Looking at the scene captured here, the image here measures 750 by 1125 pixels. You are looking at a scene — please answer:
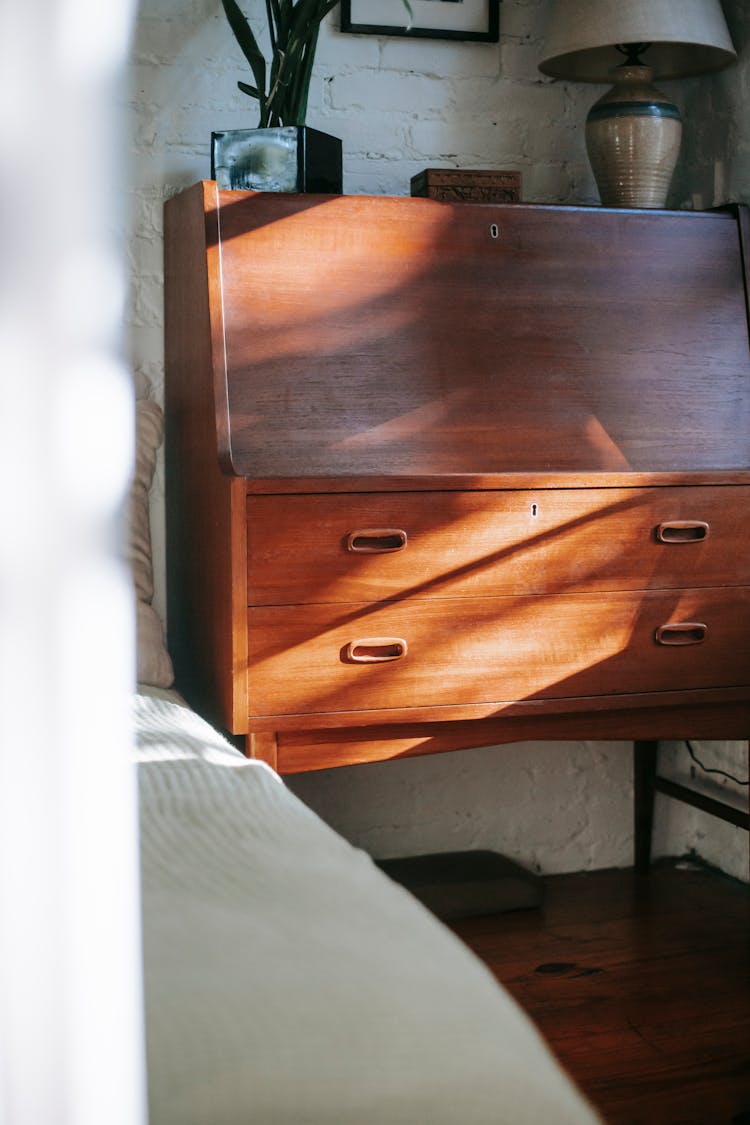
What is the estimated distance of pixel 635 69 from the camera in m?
2.28

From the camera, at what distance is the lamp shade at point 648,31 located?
2.12 metres

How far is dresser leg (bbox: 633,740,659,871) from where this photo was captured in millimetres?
2529

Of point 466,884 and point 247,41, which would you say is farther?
point 466,884

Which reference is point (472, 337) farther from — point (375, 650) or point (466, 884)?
point (466, 884)

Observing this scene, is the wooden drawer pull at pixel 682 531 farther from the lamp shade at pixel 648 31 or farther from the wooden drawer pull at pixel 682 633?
the lamp shade at pixel 648 31

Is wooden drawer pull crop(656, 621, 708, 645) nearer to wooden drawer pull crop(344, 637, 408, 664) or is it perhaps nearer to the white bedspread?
wooden drawer pull crop(344, 637, 408, 664)

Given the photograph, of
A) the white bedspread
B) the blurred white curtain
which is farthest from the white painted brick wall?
the blurred white curtain

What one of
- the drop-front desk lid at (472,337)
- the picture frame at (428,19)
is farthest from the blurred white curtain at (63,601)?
the picture frame at (428,19)

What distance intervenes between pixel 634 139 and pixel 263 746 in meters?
1.39

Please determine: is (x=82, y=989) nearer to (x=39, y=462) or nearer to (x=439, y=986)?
(x=39, y=462)

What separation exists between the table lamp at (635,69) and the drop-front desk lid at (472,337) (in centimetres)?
13

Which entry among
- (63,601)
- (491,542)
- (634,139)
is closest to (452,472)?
(491,542)

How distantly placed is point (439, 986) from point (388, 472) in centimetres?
155

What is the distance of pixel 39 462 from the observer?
0.49ft
